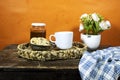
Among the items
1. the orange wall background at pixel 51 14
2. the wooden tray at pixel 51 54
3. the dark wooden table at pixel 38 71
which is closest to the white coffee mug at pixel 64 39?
the wooden tray at pixel 51 54

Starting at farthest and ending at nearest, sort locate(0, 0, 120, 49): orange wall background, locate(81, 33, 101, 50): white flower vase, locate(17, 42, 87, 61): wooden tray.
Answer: locate(0, 0, 120, 49): orange wall background, locate(81, 33, 101, 50): white flower vase, locate(17, 42, 87, 61): wooden tray

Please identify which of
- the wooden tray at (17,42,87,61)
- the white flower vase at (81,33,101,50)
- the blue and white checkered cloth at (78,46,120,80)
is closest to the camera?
the blue and white checkered cloth at (78,46,120,80)

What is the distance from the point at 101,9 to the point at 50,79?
72 centimetres

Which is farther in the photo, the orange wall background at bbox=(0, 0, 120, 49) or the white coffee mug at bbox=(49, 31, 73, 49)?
the orange wall background at bbox=(0, 0, 120, 49)

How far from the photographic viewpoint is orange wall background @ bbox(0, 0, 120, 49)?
1.57 metres

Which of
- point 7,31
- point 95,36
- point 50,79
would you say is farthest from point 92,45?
point 7,31

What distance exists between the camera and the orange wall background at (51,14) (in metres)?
1.57

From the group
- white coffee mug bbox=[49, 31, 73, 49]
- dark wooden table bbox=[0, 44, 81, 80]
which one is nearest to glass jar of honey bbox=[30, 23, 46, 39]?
white coffee mug bbox=[49, 31, 73, 49]

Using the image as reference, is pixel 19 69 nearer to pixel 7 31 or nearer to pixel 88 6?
pixel 7 31

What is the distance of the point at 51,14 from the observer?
158 cm

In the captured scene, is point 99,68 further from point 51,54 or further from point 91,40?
point 91,40

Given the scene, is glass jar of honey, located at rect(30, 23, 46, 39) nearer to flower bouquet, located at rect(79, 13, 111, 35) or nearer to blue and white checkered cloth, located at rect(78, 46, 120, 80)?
flower bouquet, located at rect(79, 13, 111, 35)

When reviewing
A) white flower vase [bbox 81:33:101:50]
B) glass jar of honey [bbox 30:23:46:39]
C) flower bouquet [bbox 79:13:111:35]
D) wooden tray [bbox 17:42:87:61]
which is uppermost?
flower bouquet [bbox 79:13:111:35]

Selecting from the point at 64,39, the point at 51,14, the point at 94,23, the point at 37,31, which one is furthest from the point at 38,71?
the point at 51,14
